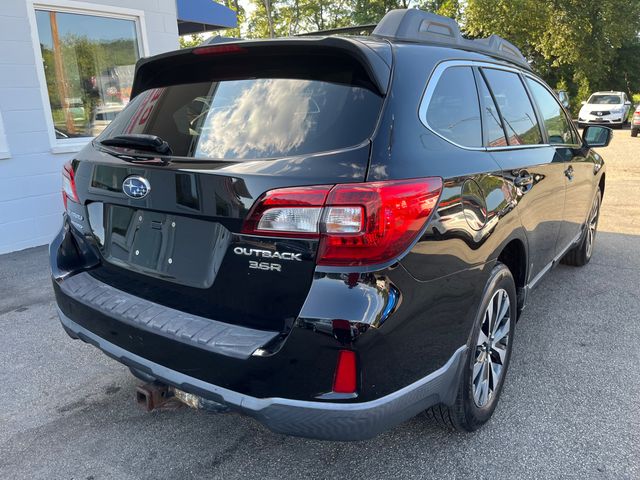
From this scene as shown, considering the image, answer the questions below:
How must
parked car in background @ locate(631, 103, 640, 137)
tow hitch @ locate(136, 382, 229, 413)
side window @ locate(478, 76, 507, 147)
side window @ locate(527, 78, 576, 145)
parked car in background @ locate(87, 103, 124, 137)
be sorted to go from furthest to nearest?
parked car in background @ locate(631, 103, 640, 137)
parked car in background @ locate(87, 103, 124, 137)
side window @ locate(527, 78, 576, 145)
side window @ locate(478, 76, 507, 147)
tow hitch @ locate(136, 382, 229, 413)

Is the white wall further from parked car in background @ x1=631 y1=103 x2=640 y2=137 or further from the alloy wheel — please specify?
parked car in background @ x1=631 y1=103 x2=640 y2=137

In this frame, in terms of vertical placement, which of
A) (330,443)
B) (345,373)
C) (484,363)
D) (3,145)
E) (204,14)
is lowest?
(330,443)

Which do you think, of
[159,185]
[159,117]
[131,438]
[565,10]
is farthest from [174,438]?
[565,10]

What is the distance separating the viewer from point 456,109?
2.49 m

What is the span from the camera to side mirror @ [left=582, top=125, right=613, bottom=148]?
4.65 metres

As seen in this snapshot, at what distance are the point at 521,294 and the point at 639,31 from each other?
111 feet

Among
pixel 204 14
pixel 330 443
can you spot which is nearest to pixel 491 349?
pixel 330 443

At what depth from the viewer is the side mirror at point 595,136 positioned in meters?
4.65

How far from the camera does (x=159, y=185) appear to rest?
211 cm

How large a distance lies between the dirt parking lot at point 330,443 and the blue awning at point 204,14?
6308 mm

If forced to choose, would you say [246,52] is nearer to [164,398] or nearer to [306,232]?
[306,232]

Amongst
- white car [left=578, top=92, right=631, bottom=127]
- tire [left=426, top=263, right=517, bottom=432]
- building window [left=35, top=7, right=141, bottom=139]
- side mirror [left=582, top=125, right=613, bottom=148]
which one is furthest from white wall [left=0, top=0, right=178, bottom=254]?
white car [left=578, top=92, right=631, bottom=127]

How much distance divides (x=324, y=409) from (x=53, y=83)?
257 inches

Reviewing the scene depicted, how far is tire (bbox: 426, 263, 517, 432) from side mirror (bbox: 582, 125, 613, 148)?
8.44 feet
